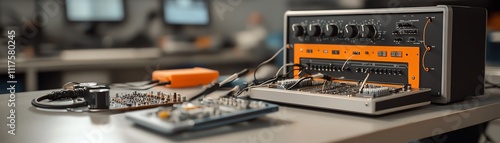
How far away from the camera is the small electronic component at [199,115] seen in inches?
30.0

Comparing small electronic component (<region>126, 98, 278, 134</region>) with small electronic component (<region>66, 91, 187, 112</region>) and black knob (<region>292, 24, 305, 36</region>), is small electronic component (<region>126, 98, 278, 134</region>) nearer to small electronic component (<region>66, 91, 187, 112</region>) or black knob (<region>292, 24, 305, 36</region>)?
small electronic component (<region>66, 91, 187, 112</region>)

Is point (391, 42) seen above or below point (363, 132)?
above

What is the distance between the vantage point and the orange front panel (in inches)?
44.6

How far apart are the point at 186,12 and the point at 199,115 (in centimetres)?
324

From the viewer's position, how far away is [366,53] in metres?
1.20

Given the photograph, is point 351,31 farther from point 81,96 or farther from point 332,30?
point 81,96

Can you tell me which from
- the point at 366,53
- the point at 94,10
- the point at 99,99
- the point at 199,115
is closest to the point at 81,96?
the point at 99,99

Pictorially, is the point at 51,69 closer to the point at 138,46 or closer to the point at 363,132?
the point at 138,46

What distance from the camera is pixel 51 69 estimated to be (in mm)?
3492

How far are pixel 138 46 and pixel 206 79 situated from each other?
2667mm

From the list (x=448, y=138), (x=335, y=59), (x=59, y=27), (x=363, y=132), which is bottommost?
(x=448, y=138)

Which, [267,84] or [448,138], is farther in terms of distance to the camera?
[448,138]

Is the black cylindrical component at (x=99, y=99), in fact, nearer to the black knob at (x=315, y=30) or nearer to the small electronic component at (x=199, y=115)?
the small electronic component at (x=199, y=115)

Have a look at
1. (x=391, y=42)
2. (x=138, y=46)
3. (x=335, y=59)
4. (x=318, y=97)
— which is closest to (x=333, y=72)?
(x=335, y=59)
